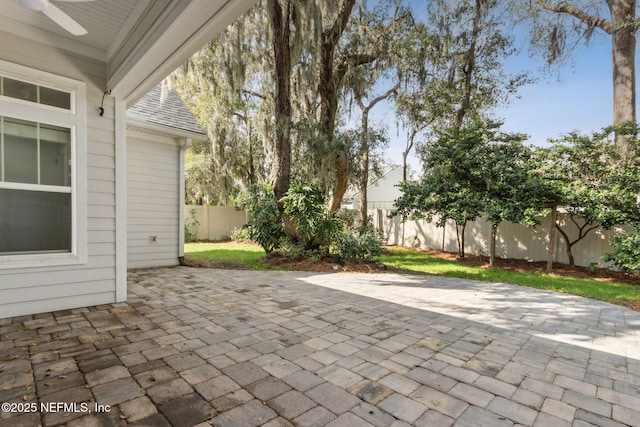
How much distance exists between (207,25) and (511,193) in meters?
6.91

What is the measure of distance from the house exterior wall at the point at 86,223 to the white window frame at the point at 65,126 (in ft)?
0.12

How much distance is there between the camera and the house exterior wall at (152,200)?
18.5 feet

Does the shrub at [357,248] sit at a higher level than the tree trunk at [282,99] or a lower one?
lower

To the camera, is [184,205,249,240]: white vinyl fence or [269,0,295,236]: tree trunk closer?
[269,0,295,236]: tree trunk

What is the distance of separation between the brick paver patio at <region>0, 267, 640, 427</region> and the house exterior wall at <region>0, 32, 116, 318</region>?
214 mm

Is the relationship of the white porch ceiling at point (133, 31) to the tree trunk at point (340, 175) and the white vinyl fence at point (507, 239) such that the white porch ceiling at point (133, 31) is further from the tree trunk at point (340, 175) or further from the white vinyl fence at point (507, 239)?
the white vinyl fence at point (507, 239)

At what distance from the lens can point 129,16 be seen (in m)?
2.68

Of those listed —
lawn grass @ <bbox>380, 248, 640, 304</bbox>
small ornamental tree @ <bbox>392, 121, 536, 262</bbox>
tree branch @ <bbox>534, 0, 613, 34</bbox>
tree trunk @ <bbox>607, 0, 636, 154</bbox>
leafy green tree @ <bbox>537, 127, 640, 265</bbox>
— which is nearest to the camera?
lawn grass @ <bbox>380, 248, 640, 304</bbox>

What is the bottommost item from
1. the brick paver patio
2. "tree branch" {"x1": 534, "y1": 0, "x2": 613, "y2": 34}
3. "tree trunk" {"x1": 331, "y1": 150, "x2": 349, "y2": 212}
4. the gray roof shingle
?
the brick paver patio

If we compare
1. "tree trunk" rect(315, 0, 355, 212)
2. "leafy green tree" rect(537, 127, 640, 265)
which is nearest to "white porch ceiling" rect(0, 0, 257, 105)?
"tree trunk" rect(315, 0, 355, 212)

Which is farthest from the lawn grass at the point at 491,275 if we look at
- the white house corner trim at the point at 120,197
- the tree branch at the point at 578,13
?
the tree branch at the point at 578,13

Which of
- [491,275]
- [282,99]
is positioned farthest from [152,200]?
[491,275]

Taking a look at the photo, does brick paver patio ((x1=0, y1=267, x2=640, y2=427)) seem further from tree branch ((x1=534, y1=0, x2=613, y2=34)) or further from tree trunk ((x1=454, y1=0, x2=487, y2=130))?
tree branch ((x1=534, y1=0, x2=613, y2=34))

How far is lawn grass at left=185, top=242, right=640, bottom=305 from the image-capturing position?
496cm
